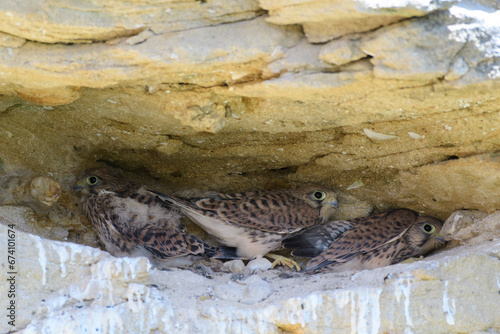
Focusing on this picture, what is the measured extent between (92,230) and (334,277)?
2073 mm

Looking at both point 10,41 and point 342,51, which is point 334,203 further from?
point 10,41

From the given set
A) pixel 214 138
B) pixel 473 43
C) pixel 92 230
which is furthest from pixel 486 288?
pixel 92 230

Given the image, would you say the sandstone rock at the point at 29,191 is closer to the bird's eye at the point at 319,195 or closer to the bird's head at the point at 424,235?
the bird's eye at the point at 319,195

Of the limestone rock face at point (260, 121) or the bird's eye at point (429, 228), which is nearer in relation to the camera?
the limestone rock face at point (260, 121)

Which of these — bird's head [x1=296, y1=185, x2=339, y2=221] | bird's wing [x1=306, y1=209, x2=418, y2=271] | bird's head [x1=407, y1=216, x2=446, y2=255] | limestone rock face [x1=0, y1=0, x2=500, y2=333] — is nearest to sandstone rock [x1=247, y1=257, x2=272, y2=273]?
limestone rock face [x1=0, y1=0, x2=500, y2=333]

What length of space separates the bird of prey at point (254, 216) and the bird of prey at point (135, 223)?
0.15 m

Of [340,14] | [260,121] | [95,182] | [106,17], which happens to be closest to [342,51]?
[340,14]

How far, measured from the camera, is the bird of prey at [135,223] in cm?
426

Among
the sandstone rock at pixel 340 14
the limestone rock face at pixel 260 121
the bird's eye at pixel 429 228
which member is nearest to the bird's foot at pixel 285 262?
the limestone rock face at pixel 260 121

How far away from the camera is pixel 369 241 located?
4355 mm

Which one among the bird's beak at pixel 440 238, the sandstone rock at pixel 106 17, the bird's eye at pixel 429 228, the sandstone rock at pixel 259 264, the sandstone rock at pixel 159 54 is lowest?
the sandstone rock at pixel 259 264

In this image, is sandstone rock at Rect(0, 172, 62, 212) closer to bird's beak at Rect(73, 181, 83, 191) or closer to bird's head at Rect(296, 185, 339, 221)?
bird's beak at Rect(73, 181, 83, 191)

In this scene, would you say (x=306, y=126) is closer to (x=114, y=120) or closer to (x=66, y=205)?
(x=114, y=120)

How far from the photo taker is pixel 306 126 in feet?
12.7
